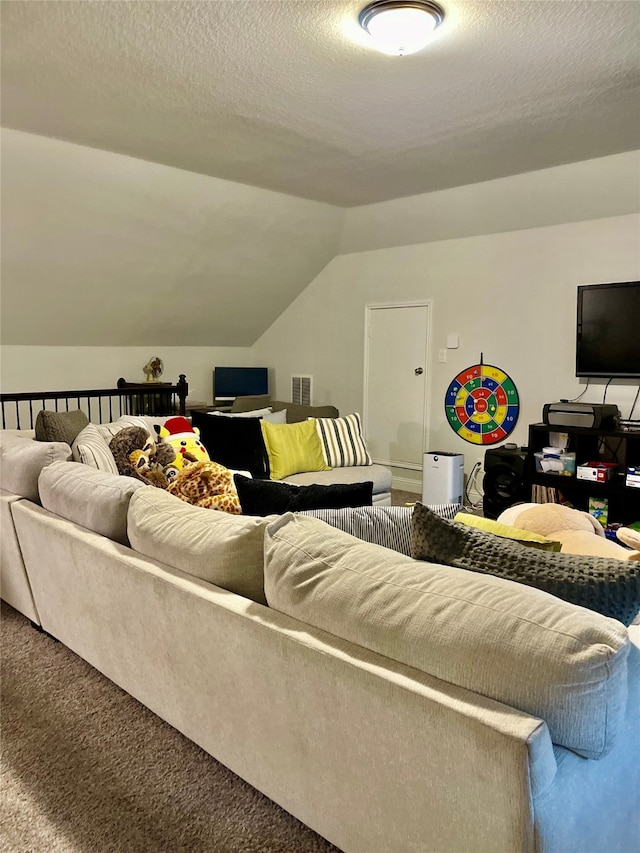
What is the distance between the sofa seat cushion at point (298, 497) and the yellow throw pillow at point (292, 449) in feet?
6.43

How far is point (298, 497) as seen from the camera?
83.9 inches

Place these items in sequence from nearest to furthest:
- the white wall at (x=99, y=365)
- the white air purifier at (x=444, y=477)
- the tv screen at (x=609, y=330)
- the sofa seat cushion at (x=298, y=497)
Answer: the sofa seat cushion at (x=298, y=497) → the tv screen at (x=609, y=330) → the white air purifier at (x=444, y=477) → the white wall at (x=99, y=365)

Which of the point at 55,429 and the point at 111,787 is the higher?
the point at 55,429

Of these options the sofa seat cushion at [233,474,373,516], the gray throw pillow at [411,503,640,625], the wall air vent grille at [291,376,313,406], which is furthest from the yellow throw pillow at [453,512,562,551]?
the wall air vent grille at [291,376,313,406]

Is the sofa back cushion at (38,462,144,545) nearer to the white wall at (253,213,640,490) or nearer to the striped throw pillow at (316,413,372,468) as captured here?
the striped throw pillow at (316,413,372,468)

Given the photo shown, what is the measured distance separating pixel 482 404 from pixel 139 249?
3065 mm

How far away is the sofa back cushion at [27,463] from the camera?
2.79 meters

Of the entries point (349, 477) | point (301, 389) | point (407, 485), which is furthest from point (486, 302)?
point (301, 389)

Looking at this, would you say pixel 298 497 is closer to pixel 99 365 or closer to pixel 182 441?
pixel 182 441

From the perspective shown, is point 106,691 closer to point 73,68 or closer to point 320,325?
point 73,68

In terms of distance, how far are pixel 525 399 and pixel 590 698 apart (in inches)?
169

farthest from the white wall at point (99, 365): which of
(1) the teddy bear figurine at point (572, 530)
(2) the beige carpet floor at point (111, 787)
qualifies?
(1) the teddy bear figurine at point (572, 530)

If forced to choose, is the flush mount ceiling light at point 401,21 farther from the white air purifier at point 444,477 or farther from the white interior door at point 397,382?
the white interior door at point 397,382

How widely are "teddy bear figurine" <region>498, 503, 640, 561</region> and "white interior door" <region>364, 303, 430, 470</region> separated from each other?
10.5 ft
